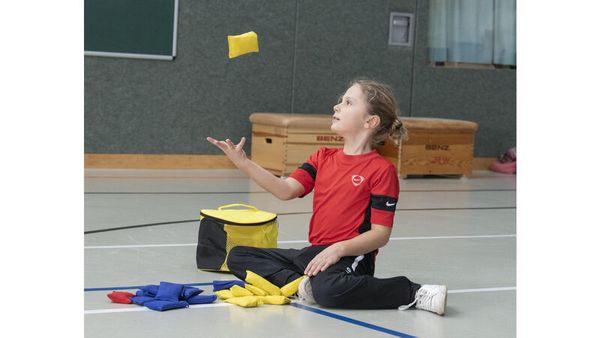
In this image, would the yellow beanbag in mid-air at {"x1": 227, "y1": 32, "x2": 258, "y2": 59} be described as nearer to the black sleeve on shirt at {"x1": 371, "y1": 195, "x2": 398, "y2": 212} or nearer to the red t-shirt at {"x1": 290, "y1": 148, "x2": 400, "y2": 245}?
the red t-shirt at {"x1": 290, "y1": 148, "x2": 400, "y2": 245}

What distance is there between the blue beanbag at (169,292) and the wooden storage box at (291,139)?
3.93 m

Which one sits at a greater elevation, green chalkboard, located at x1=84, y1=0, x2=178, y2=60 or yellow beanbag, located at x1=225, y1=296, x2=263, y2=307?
green chalkboard, located at x1=84, y1=0, x2=178, y2=60

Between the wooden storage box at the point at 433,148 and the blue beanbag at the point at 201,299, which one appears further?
the wooden storage box at the point at 433,148

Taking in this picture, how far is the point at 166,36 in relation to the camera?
21.9ft

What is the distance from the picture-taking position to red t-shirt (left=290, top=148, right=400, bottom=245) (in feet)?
8.83

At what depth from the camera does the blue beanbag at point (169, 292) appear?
253 cm

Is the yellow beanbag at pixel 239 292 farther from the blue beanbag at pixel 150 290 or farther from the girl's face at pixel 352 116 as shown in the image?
the girl's face at pixel 352 116

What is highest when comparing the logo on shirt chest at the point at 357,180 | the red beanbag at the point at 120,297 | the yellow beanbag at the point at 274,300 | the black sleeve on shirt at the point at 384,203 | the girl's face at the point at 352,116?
the girl's face at the point at 352,116

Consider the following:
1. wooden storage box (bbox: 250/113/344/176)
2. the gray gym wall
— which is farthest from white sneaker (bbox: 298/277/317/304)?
the gray gym wall

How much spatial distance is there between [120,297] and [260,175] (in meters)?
0.58

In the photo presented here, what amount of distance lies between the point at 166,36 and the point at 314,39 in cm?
131

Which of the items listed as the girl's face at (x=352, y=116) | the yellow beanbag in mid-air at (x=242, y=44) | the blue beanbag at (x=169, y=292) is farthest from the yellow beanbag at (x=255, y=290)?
the yellow beanbag in mid-air at (x=242, y=44)

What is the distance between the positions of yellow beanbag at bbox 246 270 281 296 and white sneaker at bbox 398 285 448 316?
1.31 ft

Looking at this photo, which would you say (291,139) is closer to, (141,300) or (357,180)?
(357,180)
